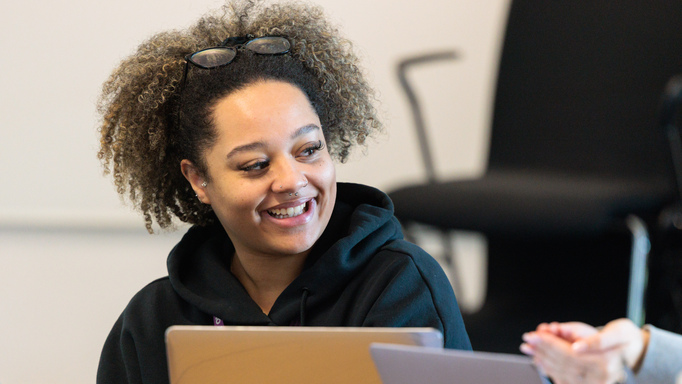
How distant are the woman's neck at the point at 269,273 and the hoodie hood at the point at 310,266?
0.03m

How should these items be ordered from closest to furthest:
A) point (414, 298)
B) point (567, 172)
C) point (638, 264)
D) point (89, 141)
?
point (414, 298)
point (638, 264)
point (567, 172)
point (89, 141)

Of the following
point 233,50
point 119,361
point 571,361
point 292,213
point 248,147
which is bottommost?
point 119,361

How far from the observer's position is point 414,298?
1124 millimetres

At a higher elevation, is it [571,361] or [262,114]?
[262,114]

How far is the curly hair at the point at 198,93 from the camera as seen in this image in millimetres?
1259

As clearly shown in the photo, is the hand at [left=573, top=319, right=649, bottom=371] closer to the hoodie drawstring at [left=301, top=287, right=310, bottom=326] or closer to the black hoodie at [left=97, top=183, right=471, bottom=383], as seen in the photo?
the black hoodie at [left=97, top=183, right=471, bottom=383]

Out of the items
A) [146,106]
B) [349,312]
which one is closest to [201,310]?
[349,312]

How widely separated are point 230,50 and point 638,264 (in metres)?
1.05

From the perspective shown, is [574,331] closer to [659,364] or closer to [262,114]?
[659,364]

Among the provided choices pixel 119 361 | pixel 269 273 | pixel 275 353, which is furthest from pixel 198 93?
pixel 275 353

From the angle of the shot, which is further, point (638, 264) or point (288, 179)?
point (638, 264)

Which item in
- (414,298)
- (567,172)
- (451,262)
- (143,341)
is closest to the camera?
(414,298)

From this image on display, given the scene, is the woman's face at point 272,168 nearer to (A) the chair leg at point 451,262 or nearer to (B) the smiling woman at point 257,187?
(B) the smiling woman at point 257,187

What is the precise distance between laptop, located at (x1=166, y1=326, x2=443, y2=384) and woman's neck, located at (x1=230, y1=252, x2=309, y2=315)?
1.60 feet
